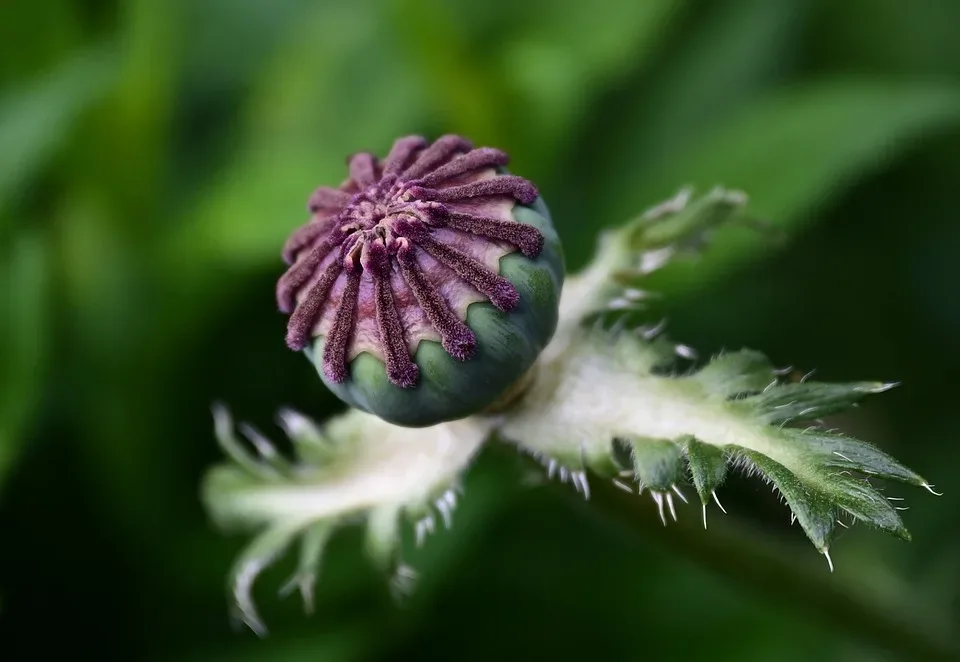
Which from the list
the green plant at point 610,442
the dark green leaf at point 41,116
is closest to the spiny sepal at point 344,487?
the green plant at point 610,442

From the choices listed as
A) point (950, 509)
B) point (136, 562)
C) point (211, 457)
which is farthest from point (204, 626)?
point (950, 509)

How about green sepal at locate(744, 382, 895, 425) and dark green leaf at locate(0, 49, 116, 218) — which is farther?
dark green leaf at locate(0, 49, 116, 218)

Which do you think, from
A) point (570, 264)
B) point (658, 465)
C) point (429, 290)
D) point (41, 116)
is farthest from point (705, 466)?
point (41, 116)

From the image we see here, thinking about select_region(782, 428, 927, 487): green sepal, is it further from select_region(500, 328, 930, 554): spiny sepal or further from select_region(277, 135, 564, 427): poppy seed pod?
select_region(277, 135, 564, 427): poppy seed pod

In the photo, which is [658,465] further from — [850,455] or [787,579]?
[787,579]

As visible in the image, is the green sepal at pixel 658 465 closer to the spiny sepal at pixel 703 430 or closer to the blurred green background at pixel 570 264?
the spiny sepal at pixel 703 430

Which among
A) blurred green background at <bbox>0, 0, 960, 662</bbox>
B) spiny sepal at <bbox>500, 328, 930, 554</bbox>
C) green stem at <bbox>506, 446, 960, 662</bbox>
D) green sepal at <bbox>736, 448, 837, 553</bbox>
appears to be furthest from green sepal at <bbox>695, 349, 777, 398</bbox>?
blurred green background at <bbox>0, 0, 960, 662</bbox>
